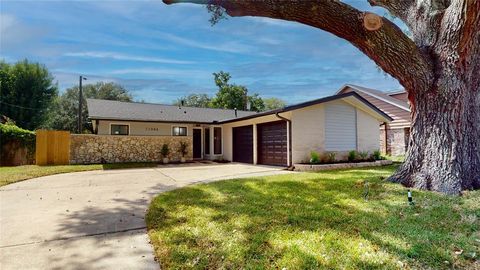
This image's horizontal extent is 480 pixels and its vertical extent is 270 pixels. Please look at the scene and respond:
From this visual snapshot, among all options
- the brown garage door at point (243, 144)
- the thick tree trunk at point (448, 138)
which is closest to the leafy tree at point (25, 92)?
the brown garage door at point (243, 144)

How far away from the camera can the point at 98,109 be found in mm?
14453

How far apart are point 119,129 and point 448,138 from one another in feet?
48.7

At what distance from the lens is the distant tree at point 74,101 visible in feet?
98.4

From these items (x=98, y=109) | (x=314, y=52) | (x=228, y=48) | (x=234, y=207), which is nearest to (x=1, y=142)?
(x=98, y=109)

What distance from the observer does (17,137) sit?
12.6 m

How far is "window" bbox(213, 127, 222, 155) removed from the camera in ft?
55.9

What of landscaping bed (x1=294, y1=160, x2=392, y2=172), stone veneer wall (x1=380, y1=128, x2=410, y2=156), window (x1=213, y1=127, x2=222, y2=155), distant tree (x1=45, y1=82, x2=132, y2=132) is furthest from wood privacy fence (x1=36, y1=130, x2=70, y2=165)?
stone veneer wall (x1=380, y1=128, x2=410, y2=156)

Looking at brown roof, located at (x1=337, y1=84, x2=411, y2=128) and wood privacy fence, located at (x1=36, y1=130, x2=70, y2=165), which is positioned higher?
brown roof, located at (x1=337, y1=84, x2=411, y2=128)

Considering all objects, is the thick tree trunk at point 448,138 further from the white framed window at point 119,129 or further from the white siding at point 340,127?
the white framed window at point 119,129

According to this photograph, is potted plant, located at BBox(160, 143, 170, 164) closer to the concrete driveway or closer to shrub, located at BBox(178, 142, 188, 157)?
shrub, located at BBox(178, 142, 188, 157)

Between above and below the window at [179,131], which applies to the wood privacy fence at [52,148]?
below

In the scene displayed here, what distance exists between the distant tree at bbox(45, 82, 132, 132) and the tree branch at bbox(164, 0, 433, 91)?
27.4 m

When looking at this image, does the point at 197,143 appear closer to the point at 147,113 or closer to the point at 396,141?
the point at 147,113

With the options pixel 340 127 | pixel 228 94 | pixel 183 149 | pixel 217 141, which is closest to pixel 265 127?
pixel 340 127
